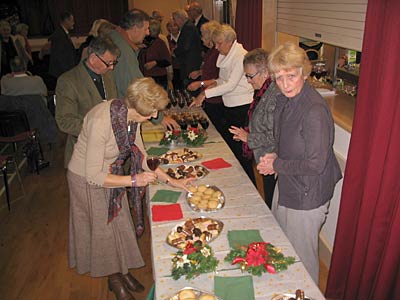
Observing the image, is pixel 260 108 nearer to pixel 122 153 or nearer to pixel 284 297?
pixel 122 153

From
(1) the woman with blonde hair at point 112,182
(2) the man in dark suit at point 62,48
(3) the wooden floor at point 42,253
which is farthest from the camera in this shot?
(2) the man in dark suit at point 62,48

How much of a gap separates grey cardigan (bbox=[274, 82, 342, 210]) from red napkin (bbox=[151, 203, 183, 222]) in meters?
0.54

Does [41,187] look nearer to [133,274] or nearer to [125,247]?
[133,274]

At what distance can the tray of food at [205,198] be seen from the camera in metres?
1.98

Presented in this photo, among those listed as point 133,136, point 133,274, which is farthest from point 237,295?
→ point 133,274

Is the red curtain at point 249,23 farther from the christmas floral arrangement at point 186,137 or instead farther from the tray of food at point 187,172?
the tray of food at point 187,172

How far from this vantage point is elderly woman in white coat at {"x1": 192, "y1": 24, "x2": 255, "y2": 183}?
10.8 ft

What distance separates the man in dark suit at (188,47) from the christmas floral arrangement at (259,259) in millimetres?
3854

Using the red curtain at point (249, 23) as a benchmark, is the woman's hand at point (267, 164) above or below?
below

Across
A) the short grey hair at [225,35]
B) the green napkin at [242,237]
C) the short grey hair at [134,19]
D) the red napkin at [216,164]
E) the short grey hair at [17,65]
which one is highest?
the short grey hair at [134,19]

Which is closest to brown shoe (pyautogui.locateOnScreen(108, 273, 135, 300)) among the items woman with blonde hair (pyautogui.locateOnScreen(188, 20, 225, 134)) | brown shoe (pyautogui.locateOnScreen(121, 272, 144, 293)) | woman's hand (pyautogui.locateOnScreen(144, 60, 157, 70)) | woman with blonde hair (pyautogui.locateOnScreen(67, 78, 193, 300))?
woman with blonde hair (pyautogui.locateOnScreen(67, 78, 193, 300))

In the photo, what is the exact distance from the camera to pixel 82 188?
7.13 ft

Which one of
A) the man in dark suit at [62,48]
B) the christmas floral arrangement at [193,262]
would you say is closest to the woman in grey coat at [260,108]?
the christmas floral arrangement at [193,262]

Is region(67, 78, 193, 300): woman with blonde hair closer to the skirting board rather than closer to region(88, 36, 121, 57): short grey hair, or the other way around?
region(88, 36, 121, 57): short grey hair
